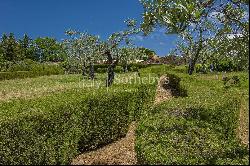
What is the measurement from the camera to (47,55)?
150875mm

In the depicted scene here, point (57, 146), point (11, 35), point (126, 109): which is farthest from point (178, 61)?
point (57, 146)

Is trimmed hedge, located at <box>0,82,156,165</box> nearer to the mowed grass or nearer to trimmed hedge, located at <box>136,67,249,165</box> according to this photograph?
trimmed hedge, located at <box>136,67,249,165</box>

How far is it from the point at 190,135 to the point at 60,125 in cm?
412

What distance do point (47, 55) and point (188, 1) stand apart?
146 m

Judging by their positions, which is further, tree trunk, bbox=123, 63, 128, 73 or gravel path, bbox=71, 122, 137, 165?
tree trunk, bbox=123, 63, 128, 73

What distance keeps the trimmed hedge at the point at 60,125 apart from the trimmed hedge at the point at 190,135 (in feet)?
7.20

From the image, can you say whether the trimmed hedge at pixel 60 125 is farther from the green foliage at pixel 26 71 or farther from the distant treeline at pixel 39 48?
the distant treeline at pixel 39 48

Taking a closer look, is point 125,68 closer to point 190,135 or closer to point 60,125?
point 60,125

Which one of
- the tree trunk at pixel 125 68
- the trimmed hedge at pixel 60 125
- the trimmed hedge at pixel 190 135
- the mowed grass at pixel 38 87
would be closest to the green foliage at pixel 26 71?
the tree trunk at pixel 125 68

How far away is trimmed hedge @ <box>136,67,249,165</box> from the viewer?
26.5 ft

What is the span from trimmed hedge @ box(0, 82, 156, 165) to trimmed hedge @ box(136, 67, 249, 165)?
2193mm

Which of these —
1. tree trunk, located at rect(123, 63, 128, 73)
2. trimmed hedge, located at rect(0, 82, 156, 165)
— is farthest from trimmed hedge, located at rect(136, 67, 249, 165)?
tree trunk, located at rect(123, 63, 128, 73)

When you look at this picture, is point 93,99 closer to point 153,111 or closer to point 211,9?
point 153,111

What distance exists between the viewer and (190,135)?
9.80 m
